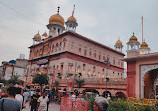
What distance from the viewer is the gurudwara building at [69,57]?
34.8 metres

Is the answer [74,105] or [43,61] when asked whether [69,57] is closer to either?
[43,61]

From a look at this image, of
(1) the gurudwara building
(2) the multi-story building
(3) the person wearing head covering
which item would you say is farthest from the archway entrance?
(2) the multi-story building

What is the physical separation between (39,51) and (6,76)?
2579 centimetres

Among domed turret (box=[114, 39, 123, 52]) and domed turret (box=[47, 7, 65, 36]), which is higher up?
domed turret (box=[47, 7, 65, 36])

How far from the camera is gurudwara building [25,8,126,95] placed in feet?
114

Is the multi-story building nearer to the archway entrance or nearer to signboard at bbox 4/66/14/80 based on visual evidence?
signboard at bbox 4/66/14/80

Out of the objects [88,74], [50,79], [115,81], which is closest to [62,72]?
[50,79]

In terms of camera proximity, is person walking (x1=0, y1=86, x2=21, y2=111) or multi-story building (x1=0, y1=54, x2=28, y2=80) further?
multi-story building (x1=0, y1=54, x2=28, y2=80)

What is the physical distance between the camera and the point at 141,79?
15.7 m

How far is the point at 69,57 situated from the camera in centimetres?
3531

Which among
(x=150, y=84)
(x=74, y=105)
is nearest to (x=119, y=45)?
(x=150, y=84)

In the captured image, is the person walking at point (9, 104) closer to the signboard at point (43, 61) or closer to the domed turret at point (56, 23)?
the signboard at point (43, 61)

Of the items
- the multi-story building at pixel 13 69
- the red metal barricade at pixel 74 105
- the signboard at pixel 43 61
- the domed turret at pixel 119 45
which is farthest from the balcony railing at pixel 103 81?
the multi-story building at pixel 13 69

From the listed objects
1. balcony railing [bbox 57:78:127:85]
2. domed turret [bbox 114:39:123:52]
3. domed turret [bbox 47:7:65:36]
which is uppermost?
domed turret [bbox 47:7:65:36]
